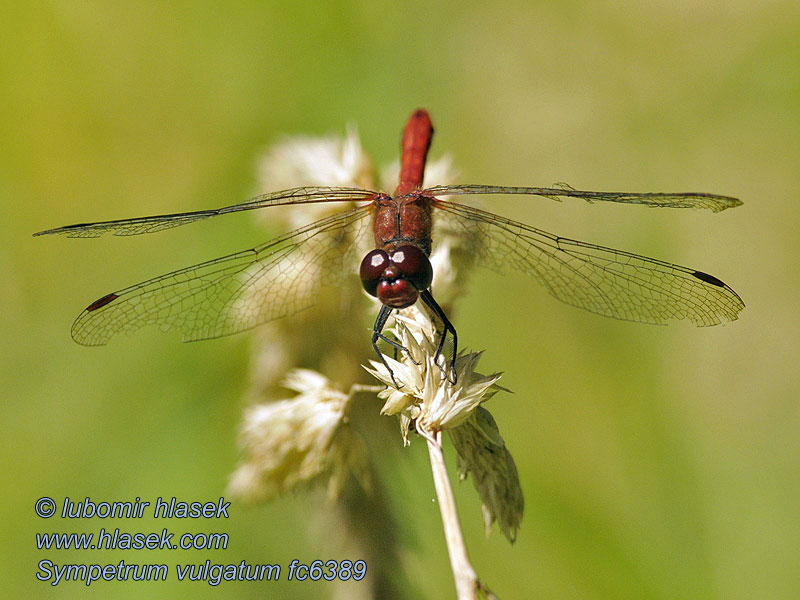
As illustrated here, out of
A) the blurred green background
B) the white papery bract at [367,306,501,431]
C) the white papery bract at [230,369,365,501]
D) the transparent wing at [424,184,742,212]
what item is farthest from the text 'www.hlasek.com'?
the transparent wing at [424,184,742,212]

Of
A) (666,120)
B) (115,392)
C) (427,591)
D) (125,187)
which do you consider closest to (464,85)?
(666,120)

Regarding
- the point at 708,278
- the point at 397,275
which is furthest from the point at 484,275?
the point at 397,275

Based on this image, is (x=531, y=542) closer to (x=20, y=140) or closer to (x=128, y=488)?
(x=128, y=488)

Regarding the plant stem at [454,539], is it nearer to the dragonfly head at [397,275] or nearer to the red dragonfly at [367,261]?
the dragonfly head at [397,275]

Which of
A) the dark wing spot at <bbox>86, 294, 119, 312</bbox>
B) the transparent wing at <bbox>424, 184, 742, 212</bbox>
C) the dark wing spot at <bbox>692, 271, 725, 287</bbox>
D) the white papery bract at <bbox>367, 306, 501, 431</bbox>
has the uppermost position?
the transparent wing at <bbox>424, 184, 742, 212</bbox>

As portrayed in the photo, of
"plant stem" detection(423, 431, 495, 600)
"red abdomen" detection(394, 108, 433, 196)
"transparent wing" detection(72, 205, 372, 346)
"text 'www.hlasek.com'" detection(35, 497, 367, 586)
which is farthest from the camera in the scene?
"red abdomen" detection(394, 108, 433, 196)

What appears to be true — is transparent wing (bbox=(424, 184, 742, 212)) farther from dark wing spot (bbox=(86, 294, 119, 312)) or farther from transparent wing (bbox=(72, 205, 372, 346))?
dark wing spot (bbox=(86, 294, 119, 312))
